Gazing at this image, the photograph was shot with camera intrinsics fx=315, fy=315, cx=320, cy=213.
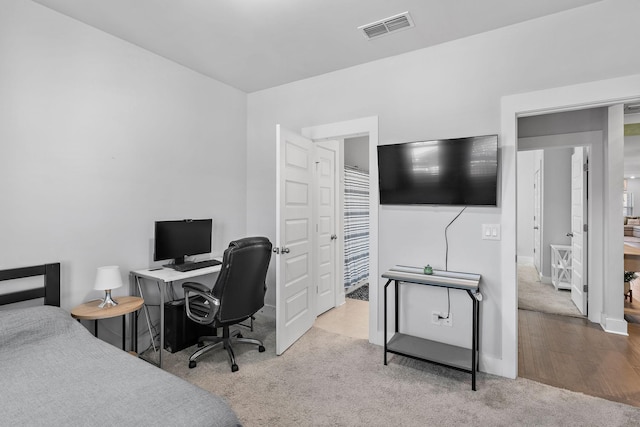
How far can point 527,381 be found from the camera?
8.03ft

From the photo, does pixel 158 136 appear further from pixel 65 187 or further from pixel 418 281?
pixel 418 281

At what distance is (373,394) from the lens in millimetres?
2283

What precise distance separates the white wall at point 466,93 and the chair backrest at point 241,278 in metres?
1.15

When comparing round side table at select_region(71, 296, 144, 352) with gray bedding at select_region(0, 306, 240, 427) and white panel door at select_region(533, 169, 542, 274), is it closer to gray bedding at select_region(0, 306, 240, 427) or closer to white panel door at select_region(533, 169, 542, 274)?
gray bedding at select_region(0, 306, 240, 427)

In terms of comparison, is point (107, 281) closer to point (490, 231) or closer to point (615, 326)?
point (490, 231)

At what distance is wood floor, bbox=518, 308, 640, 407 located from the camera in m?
2.36

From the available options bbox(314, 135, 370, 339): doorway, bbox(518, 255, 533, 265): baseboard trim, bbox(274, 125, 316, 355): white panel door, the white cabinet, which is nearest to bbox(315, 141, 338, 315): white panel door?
Answer: bbox(314, 135, 370, 339): doorway

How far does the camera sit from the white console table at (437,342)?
2.36 meters

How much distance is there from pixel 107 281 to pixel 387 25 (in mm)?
2961

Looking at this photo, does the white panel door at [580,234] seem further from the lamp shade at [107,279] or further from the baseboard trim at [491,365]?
the lamp shade at [107,279]

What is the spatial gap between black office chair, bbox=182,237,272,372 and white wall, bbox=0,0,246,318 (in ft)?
2.79

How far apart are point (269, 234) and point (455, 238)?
2140mm

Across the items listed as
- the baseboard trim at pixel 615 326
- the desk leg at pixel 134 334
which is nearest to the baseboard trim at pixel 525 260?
the baseboard trim at pixel 615 326

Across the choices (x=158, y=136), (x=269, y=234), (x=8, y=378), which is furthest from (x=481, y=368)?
(x=158, y=136)
